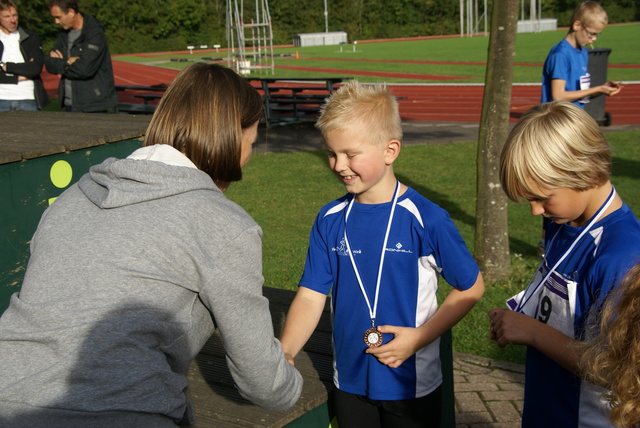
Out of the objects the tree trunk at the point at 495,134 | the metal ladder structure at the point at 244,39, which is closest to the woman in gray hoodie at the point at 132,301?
the tree trunk at the point at 495,134

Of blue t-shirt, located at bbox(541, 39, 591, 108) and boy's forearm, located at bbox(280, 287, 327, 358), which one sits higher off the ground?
blue t-shirt, located at bbox(541, 39, 591, 108)

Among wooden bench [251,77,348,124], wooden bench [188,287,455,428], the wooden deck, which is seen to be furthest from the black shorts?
wooden bench [251,77,348,124]

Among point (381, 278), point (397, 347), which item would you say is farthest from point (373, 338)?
point (381, 278)

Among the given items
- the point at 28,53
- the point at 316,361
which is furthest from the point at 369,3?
the point at 316,361

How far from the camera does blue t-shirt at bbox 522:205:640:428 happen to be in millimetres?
1800

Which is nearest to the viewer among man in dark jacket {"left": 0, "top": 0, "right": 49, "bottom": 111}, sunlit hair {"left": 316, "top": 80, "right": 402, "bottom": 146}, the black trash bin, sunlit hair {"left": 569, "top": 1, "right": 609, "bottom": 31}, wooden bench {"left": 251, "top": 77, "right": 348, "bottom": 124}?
sunlit hair {"left": 316, "top": 80, "right": 402, "bottom": 146}

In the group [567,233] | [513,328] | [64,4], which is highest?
[64,4]

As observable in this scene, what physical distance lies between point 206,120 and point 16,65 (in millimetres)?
5857

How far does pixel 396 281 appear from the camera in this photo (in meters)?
2.24

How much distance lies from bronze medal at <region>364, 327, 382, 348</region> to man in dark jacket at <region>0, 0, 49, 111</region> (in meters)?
5.87

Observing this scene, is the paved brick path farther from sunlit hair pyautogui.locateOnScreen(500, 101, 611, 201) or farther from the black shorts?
sunlit hair pyautogui.locateOnScreen(500, 101, 611, 201)

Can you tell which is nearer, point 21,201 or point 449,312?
point 449,312

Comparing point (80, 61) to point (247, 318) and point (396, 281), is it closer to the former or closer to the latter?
point (396, 281)

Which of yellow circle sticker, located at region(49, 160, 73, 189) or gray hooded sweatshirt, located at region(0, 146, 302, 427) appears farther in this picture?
yellow circle sticker, located at region(49, 160, 73, 189)
